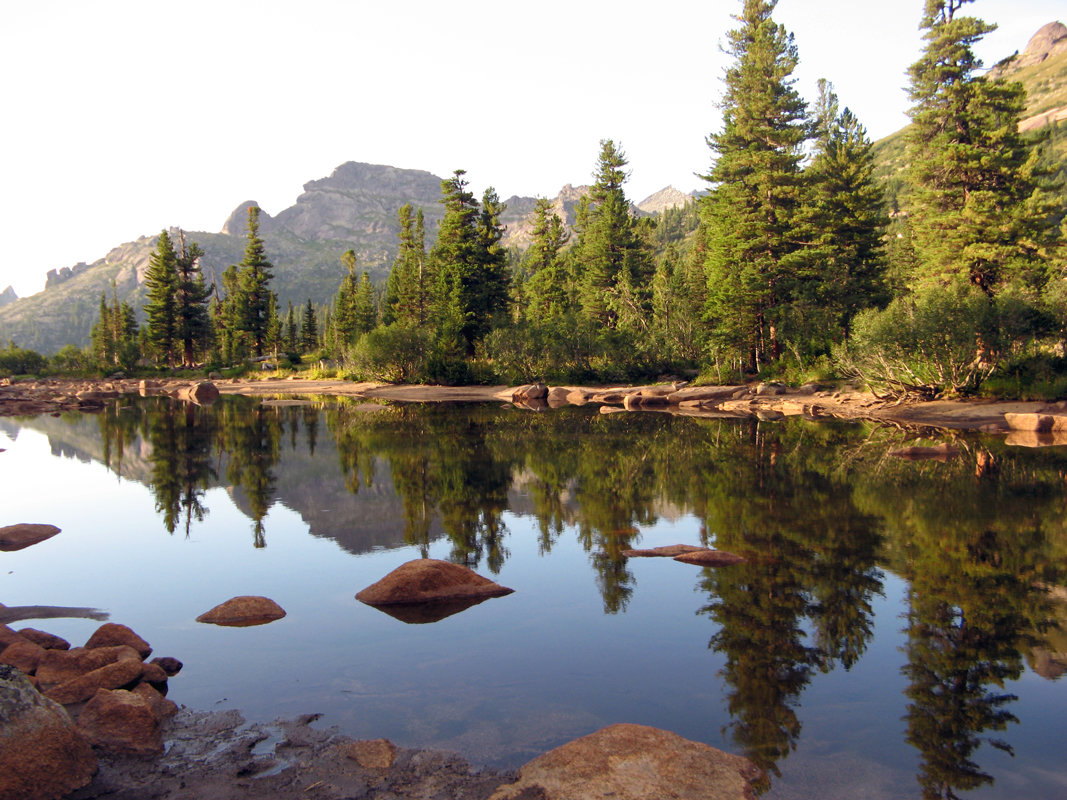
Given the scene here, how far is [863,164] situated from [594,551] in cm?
4241

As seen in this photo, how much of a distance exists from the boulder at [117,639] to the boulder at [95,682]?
78 centimetres

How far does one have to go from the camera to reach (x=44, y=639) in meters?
7.23

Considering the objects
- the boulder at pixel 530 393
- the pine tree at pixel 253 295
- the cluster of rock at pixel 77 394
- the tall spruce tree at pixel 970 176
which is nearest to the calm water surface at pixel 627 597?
the tall spruce tree at pixel 970 176

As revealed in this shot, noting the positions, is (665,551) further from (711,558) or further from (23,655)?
(23,655)

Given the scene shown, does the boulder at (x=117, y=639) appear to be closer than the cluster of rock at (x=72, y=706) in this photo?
No

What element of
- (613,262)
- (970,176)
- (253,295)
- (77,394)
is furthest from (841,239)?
(253,295)

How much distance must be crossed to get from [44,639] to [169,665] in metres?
1.45

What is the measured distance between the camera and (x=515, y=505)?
14617 millimetres

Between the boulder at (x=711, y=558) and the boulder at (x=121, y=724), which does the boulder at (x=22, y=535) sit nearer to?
the boulder at (x=121, y=724)

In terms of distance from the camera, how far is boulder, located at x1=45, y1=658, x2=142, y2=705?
596 centimetres

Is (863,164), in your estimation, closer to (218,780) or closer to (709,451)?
(709,451)

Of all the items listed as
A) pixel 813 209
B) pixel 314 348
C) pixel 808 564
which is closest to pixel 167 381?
pixel 314 348

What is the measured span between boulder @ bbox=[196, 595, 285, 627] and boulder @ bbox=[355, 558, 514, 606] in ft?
3.62

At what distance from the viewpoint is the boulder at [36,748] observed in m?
4.52
